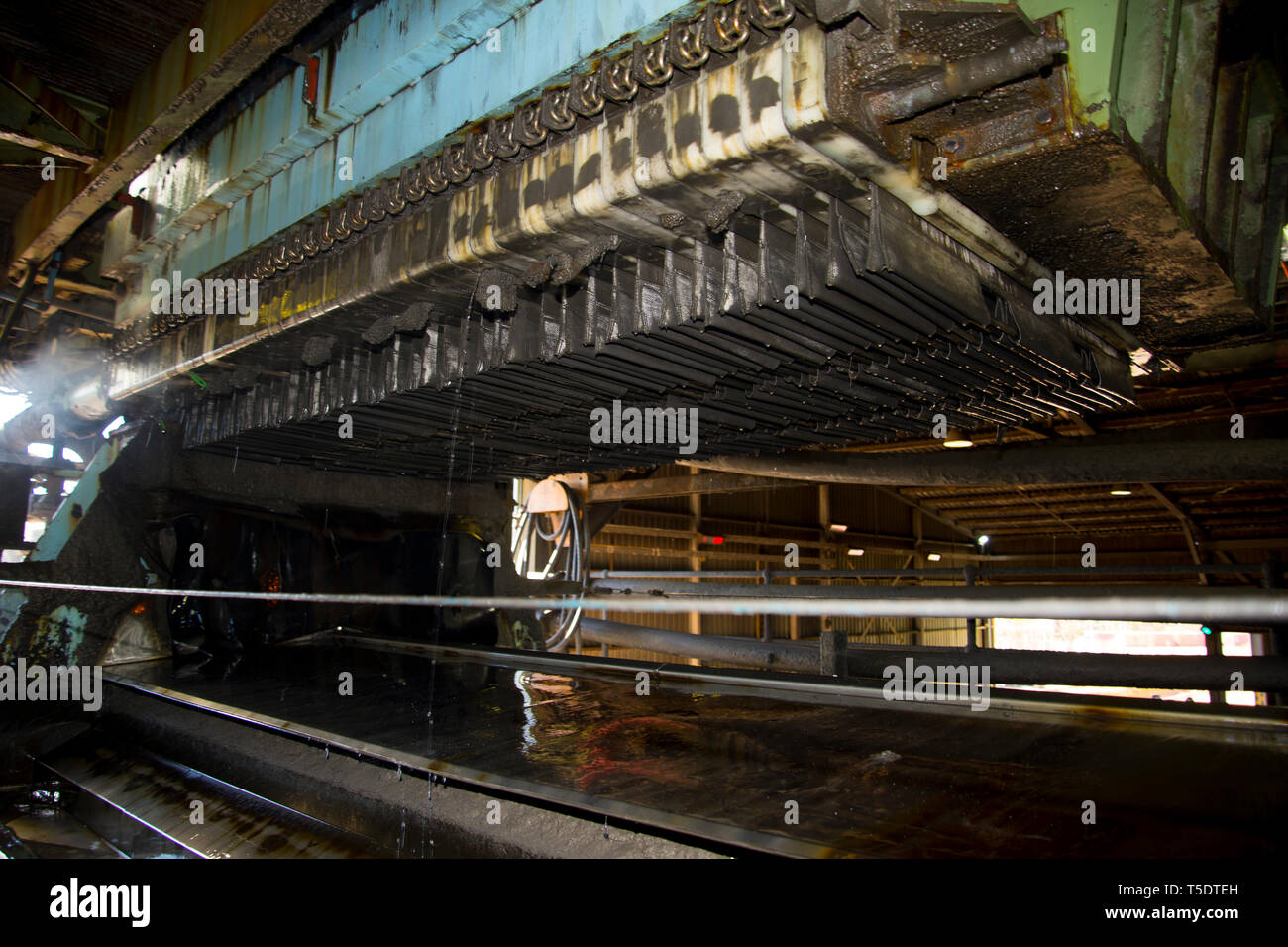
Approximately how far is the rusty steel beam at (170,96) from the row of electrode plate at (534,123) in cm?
69

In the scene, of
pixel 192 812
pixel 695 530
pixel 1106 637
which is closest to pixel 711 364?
pixel 192 812

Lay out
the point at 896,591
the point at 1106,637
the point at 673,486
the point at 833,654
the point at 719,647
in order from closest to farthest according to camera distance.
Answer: the point at 896,591 → the point at 833,654 → the point at 719,647 → the point at 673,486 → the point at 1106,637

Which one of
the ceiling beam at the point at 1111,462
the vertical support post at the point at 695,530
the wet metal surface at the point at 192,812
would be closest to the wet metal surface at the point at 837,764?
the wet metal surface at the point at 192,812

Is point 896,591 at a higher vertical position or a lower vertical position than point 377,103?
lower

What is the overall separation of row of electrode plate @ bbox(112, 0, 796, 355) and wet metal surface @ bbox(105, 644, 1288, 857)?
229cm

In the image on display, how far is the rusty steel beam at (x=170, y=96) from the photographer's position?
3256 millimetres

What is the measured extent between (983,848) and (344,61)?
4.04m

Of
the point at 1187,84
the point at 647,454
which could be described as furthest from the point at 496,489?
the point at 1187,84

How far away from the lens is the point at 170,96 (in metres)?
3.92

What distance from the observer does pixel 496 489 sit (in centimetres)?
828

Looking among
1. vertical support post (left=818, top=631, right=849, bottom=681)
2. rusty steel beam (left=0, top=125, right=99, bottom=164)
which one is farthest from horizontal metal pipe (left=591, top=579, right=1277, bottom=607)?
rusty steel beam (left=0, top=125, right=99, bottom=164)

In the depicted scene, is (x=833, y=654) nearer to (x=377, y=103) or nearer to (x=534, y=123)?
(x=534, y=123)

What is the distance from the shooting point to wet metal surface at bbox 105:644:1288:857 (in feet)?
6.85

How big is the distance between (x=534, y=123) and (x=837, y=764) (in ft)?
8.74
